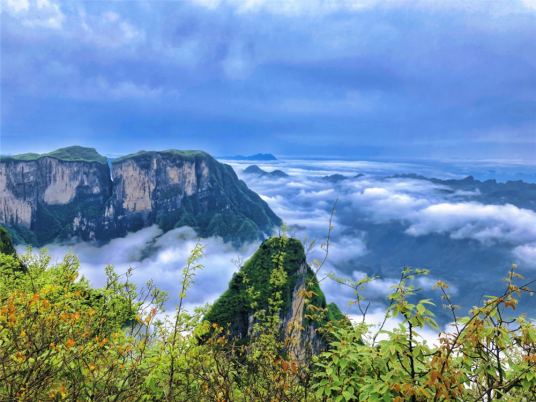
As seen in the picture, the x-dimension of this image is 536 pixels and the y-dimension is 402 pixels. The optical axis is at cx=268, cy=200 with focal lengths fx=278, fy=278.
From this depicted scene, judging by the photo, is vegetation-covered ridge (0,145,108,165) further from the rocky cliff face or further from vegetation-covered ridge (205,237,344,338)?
vegetation-covered ridge (205,237,344,338)

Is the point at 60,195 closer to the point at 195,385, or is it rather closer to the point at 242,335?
the point at 242,335

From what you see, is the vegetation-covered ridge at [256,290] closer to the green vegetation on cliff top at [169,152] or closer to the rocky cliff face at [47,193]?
the rocky cliff face at [47,193]

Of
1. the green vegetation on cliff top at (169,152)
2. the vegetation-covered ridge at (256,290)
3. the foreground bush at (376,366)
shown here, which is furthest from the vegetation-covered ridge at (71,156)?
the foreground bush at (376,366)

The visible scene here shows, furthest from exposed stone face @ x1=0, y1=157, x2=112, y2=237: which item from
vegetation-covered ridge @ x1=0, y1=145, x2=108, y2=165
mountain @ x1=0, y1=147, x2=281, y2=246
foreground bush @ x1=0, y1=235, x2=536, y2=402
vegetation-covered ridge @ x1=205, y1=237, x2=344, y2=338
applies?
foreground bush @ x1=0, y1=235, x2=536, y2=402

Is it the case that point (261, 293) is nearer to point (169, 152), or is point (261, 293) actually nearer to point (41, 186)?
point (169, 152)

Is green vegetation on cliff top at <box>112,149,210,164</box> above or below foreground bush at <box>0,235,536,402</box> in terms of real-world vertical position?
above

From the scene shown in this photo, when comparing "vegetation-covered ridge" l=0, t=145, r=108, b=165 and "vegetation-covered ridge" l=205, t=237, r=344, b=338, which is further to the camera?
"vegetation-covered ridge" l=0, t=145, r=108, b=165

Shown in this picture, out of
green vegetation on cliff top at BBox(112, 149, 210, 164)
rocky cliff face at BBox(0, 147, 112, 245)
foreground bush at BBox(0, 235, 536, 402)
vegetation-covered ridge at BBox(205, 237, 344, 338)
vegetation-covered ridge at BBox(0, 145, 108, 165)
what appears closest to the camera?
foreground bush at BBox(0, 235, 536, 402)

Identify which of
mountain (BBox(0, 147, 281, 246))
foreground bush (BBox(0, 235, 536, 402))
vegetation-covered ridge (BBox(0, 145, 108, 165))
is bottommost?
mountain (BBox(0, 147, 281, 246))

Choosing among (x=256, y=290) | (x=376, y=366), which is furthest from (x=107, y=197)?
(x=376, y=366)
